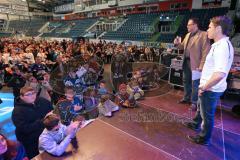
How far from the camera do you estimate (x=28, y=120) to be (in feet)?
6.11

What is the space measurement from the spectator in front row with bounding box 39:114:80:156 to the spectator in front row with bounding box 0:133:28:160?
0.20 metres

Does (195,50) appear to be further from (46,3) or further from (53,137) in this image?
(46,3)

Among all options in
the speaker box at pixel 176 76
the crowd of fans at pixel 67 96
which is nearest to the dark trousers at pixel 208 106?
the crowd of fans at pixel 67 96

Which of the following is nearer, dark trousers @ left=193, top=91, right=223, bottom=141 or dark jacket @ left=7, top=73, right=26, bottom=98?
dark trousers @ left=193, top=91, right=223, bottom=141

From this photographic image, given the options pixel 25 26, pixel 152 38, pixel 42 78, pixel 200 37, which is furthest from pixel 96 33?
pixel 200 37

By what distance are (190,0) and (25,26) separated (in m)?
22.4

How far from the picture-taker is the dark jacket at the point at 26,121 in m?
1.82

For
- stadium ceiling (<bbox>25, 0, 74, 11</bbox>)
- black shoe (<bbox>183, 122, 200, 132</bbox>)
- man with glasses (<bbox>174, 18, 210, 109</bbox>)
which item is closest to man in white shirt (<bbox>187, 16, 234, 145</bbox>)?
black shoe (<bbox>183, 122, 200, 132</bbox>)

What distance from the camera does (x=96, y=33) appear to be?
18078 millimetres

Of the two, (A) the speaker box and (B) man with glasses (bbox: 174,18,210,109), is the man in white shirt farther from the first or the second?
(A) the speaker box

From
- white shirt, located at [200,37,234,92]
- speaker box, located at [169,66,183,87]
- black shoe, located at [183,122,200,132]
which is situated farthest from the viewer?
speaker box, located at [169,66,183,87]

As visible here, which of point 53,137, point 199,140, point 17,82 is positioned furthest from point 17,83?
point 199,140

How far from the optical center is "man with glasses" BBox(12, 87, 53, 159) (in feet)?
5.98

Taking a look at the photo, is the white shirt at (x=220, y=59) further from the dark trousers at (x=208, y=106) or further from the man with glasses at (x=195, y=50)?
the man with glasses at (x=195, y=50)
